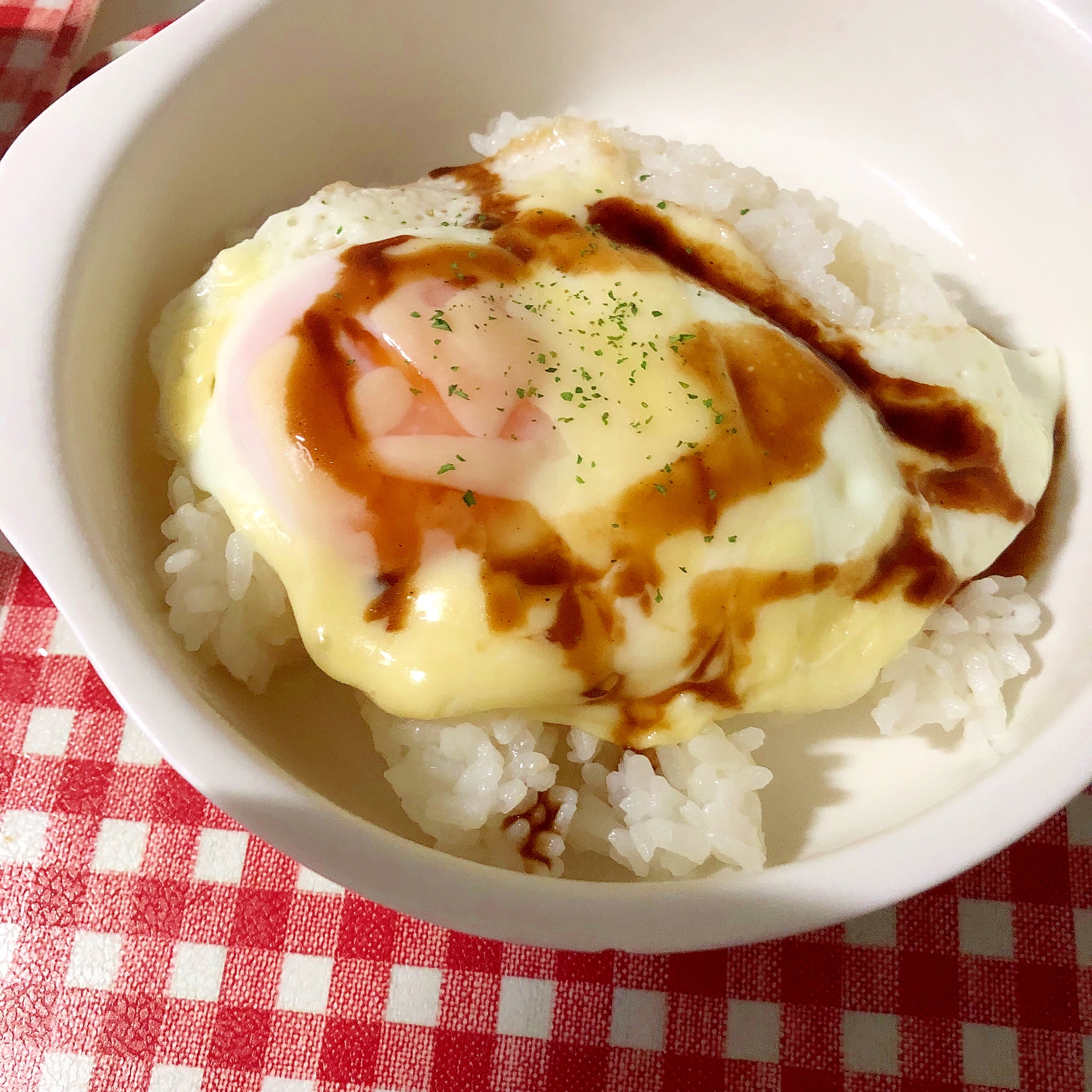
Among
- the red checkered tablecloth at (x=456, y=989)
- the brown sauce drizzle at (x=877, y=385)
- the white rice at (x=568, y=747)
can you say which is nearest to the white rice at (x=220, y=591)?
the white rice at (x=568, y=747)

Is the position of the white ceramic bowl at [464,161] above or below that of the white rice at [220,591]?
above

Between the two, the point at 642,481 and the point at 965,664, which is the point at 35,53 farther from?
the point at 965,664

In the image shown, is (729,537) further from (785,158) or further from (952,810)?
(785,158)

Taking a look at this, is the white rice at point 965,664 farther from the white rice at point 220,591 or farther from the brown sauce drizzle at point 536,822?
the white rice at point 220,591

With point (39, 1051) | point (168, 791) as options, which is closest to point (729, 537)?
point (168, 791)

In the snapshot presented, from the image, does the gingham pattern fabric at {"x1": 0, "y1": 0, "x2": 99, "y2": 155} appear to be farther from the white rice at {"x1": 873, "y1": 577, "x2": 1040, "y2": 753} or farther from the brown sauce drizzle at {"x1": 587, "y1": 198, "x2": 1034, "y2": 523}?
the white rice at {"x1": 873, "y1": 577, "x2": 1040, "y2": 753}
